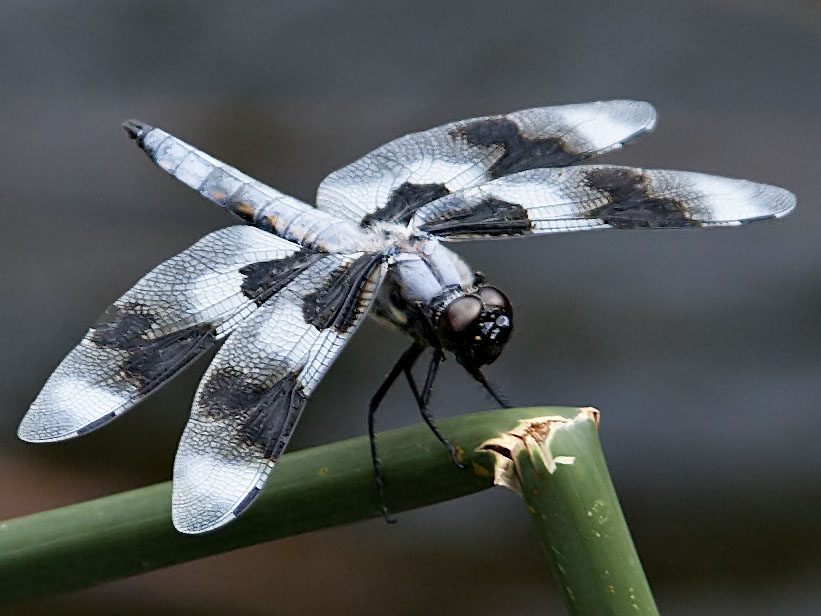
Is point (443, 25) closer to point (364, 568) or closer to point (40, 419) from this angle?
point (364, 568)

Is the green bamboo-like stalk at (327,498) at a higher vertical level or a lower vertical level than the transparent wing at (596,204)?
lower

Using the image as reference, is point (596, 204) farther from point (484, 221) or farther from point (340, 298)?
point (340, 298)

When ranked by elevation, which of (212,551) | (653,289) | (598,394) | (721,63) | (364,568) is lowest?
(364,568)

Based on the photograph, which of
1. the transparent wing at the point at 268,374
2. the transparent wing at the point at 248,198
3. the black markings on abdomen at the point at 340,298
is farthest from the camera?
the transparent wing at the point at 248,198

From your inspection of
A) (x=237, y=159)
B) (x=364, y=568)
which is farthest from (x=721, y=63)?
(x=364, y=568)

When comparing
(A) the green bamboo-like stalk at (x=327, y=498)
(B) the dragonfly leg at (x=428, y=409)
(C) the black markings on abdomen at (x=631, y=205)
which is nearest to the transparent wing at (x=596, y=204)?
(C) the black markings on abdomen at (x=631, y=205)

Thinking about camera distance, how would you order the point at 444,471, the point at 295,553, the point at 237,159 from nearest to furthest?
the point at 444,471 → the point at 295,553 → the point at 237,159

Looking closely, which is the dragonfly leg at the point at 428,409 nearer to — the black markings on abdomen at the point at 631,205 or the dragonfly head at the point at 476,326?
the dragonfly head at the point at 476,326

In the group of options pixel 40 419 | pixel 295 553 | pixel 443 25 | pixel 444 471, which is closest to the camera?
pixel 444 471
